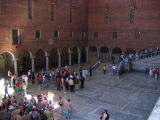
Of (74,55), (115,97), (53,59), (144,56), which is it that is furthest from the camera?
(74,55)

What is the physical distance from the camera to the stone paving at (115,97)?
43.0ft

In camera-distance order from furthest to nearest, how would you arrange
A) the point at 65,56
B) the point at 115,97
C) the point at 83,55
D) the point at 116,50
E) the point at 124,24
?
the point at 83,55 < the point at 116,50 < the point at 65,56 < the point at 124,24 < the point at 115,97

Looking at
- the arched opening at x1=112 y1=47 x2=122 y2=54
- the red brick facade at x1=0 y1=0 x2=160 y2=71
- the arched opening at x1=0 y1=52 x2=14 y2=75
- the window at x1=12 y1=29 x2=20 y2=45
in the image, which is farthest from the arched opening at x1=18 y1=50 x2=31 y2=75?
the arched opening at x1=112 y1=47 x2=122 y2=54

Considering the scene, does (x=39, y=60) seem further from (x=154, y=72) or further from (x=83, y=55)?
(x=154, y=72)

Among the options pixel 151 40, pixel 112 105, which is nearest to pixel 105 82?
pixel 112 105

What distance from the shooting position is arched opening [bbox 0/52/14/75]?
25219mm

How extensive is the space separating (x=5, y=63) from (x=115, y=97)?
49.8ft

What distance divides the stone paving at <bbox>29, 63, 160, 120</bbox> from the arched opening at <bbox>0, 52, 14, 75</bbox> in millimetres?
8510

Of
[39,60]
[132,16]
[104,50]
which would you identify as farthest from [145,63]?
[39,60]

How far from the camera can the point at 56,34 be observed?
28812 millimetres

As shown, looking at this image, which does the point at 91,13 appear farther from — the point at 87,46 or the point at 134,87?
the point at 134,87

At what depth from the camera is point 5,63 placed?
83.4ft

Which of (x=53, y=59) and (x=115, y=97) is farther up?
(x=53, y=59)

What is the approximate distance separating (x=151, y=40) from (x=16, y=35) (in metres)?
19.2
